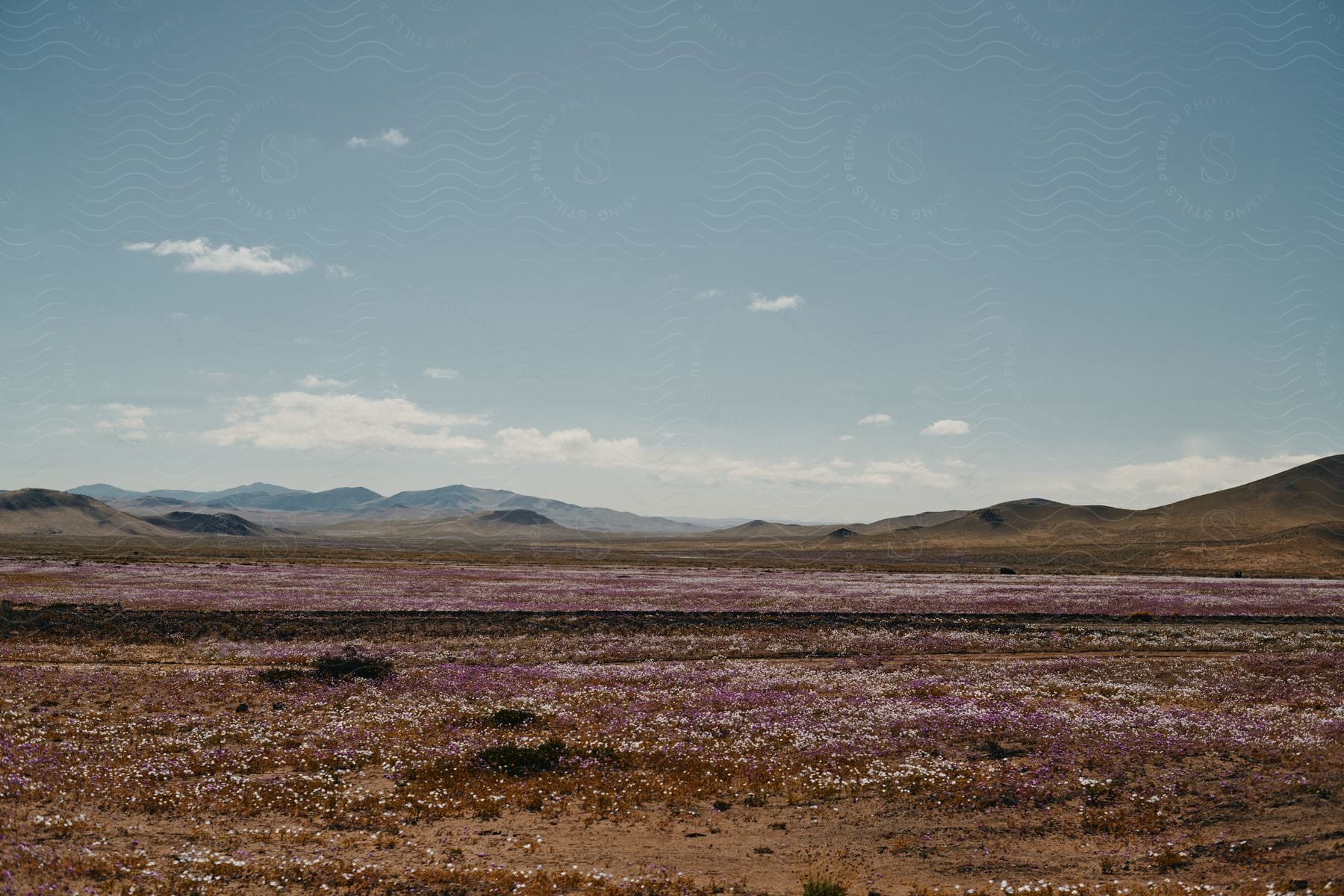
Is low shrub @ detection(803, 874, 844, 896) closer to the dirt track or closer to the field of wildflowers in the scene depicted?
the dirt track

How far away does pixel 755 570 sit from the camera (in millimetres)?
98438

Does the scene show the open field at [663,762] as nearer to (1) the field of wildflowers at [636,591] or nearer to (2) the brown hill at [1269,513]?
(1) the field of wildflowers at [636,591]

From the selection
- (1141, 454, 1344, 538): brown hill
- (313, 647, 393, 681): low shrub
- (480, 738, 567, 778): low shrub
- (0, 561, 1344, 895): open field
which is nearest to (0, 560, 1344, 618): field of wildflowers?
(0, 561, 1344, 895): open field

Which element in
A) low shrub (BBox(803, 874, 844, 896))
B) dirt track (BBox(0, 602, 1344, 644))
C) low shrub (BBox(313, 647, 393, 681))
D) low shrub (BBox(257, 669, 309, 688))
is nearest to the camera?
low shrub (BBox(803, 874, 844, 896))

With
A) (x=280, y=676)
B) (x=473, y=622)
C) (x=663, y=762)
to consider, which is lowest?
(x=473, y=622)

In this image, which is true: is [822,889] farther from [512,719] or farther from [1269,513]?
[1269,513]

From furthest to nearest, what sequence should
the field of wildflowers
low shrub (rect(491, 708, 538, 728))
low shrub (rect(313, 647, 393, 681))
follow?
1. the field of wildflowers
2. low shrub (rect(313, 647, 393, 681))
3. low shrub (rect(491, 708, 538, 728))

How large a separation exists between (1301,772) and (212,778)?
24.7 meters

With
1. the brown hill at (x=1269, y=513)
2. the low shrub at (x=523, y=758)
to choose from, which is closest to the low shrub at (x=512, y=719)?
the low shrub at (x=523, y=758)

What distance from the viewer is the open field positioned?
38.8 ft

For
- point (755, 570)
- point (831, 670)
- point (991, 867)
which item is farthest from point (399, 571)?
point (991, 867)

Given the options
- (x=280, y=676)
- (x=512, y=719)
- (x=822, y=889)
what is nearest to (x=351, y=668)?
(x=280, y=676)

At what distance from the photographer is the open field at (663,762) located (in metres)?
11.8

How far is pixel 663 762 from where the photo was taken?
17.1m
